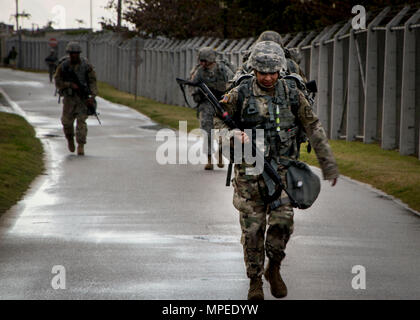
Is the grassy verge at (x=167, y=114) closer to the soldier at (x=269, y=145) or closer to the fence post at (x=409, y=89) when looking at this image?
the fence post at (x=409, y=89)

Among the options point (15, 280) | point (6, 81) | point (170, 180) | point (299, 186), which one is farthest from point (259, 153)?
point (6, 81)

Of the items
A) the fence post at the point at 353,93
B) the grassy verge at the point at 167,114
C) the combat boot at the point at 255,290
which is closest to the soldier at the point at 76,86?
the fence post at the point at 353,93

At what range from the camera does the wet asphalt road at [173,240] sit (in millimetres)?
7148

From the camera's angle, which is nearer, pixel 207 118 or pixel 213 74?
pixel 213 74

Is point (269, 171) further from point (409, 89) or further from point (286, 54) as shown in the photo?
point (409, 89)

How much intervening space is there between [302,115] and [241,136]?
57 cm

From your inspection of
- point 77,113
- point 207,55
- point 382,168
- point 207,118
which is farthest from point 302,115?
point 77,113

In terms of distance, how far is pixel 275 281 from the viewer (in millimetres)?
6930

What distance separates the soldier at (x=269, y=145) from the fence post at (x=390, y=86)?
11671mm

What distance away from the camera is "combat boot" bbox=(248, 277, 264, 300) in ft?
22.0

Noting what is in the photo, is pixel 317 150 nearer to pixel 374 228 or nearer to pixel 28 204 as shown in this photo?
pixel 374 228

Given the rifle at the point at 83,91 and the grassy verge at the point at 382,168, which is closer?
the grassy verge at the point at 382,168

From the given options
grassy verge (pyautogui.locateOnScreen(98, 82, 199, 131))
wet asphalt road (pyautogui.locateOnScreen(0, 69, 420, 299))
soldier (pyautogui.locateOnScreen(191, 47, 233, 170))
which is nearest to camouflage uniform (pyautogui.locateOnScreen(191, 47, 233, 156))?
soldier (pyautogui.locateOnScreen(191, 47, 233, 170))

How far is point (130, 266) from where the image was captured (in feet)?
25.8
